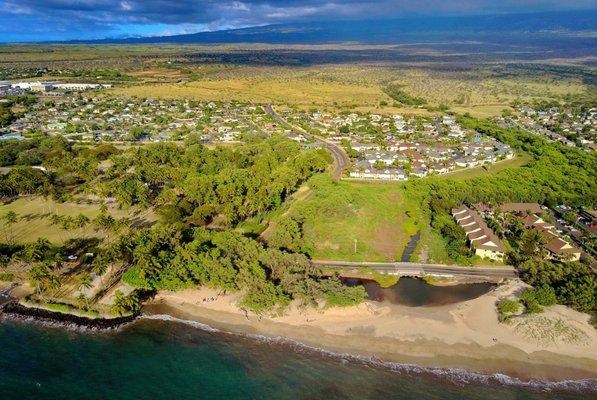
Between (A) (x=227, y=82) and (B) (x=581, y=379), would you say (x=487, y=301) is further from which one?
(A) (x=227, y=82)

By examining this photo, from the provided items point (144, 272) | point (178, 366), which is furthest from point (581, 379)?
point (144, 272)

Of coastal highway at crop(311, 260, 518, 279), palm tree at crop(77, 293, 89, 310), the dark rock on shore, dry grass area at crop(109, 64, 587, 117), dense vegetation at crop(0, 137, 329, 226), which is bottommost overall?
coastal highway at crop(311, 260, 518, 279)

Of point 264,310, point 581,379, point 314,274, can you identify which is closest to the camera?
point 581,379


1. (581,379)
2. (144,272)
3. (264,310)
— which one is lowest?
(581,379)

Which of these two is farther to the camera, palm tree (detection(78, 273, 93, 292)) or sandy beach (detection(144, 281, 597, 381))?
palm tree (detection(78, 273, 93, 292))

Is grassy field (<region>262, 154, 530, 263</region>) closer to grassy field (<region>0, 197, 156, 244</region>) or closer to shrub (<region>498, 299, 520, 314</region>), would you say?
shrub (<region>498, 299, 520, 314</region>)

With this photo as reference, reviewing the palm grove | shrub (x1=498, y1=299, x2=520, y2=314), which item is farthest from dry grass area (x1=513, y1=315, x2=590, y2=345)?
the palm grove

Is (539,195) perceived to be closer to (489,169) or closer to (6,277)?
(489,169)
